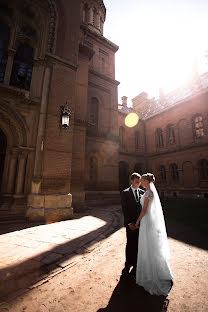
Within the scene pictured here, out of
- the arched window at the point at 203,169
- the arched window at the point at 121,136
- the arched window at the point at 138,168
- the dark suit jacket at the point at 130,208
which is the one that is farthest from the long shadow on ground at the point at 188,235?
the arched window at the point at 138,168

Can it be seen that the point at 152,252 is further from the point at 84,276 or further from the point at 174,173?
the point at 174,173

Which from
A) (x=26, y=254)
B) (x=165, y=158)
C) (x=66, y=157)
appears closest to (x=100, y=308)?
(x=26, y=254)

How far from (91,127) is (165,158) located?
35.8 feet

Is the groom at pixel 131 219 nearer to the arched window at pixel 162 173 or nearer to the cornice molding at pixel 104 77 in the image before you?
the cornice molding at pixel 104 77

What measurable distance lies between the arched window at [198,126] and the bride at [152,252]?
54.6ft

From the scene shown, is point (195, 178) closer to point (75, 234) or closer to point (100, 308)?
point (75, 234)

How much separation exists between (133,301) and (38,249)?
2.29 m

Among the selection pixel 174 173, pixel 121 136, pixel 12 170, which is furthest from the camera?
pixel 121 136

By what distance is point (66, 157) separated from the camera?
693cm

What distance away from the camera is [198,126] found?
54.3ft

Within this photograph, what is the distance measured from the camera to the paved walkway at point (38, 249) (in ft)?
7.97

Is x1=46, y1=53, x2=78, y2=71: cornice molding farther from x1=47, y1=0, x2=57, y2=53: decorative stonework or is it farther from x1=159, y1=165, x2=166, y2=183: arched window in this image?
x1=159, y1=165, x2=166, y2=183: arched window

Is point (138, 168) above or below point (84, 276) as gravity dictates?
above

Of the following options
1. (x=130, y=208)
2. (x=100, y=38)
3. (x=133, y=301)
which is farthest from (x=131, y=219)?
(x=100, y=38)
